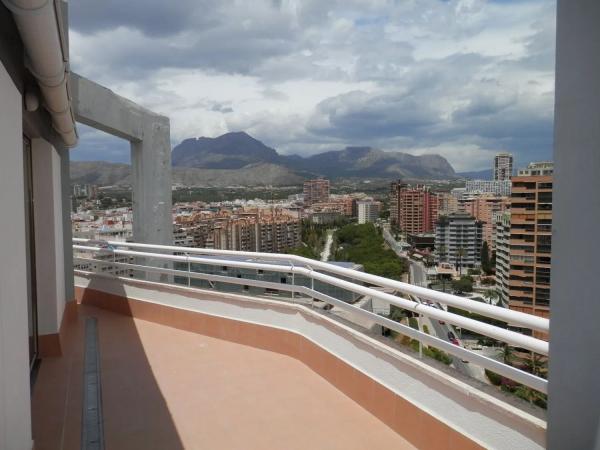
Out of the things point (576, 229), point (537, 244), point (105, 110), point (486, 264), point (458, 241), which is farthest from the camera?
point (458, 241)

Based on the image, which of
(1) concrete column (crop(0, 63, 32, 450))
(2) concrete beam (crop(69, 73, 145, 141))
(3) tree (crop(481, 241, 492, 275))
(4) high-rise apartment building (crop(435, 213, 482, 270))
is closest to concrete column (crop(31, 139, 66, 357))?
(2) concrete beam (crop(69, 73, 145, 141))

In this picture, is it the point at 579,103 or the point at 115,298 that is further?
the point at 115,298

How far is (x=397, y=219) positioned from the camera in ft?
246

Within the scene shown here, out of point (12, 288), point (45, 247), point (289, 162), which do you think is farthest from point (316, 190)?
point (12, 288)

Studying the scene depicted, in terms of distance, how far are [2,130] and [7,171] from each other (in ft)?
0.64

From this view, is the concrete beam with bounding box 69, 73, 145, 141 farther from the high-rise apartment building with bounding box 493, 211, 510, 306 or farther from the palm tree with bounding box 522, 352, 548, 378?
the high-rise apartment building with bounding box 493, 211, 510, 306

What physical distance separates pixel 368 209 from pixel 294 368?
6991 centimetres

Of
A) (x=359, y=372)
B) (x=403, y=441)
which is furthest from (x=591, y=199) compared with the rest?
(x=359, y=372)

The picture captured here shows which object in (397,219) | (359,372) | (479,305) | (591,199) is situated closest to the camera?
(591,199)

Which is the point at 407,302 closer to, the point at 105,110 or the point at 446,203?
the point at 105,110

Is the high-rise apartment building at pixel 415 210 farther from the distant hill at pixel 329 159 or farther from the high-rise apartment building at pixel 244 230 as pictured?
the distant hill at pixel 329 159

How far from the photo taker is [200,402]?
12.3 ft

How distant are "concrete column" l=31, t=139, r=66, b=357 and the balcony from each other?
1.12 feet

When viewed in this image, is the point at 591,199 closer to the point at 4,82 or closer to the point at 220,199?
the point at 4,82
